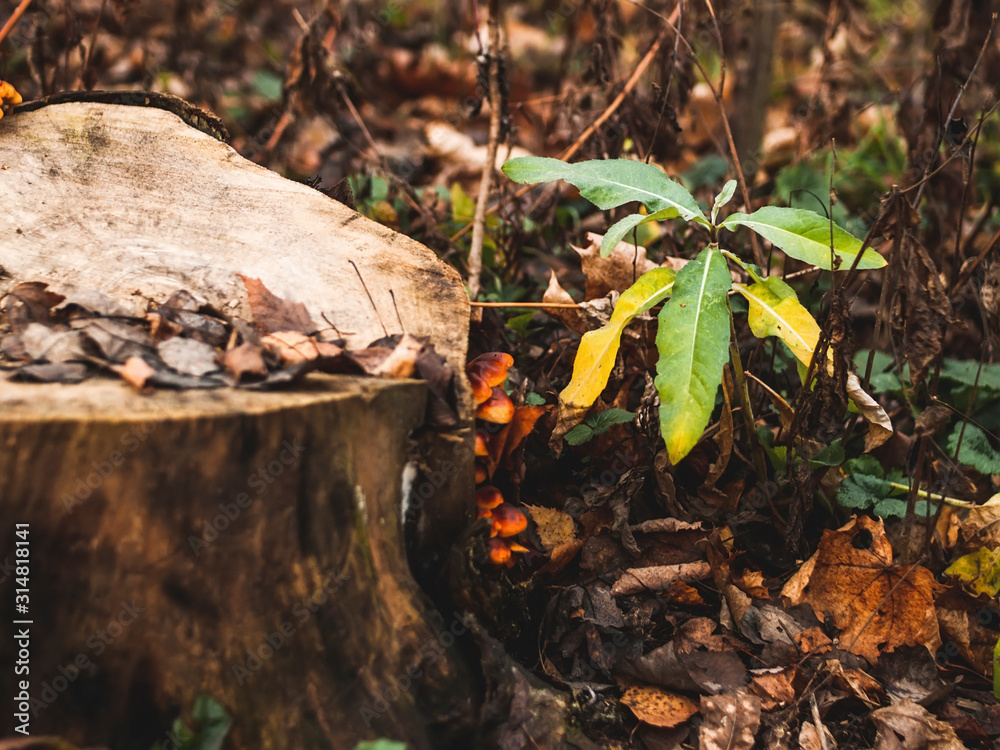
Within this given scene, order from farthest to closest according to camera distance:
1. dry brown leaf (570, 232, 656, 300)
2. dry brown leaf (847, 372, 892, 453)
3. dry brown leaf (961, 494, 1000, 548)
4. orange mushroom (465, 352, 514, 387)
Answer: dry brown leaf (570, 232, 656, 300), dry brown leaf (961, 494, 1000, 548), dry brown leaf (847, 372, 892, 453), orange mushroom (465, 352, 514, 387)

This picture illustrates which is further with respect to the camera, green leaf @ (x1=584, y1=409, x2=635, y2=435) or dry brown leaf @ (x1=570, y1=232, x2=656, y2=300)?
dry brown leaf @ (x1=570, y1=232, x2=656, y2=300)

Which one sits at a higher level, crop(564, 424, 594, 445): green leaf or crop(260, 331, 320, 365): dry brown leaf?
crop(260, 331, 320, 365): dry brown leaf

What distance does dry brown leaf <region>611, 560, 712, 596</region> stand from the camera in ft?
6.16

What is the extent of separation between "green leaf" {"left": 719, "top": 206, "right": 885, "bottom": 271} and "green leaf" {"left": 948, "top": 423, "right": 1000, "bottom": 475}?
836 millimetres

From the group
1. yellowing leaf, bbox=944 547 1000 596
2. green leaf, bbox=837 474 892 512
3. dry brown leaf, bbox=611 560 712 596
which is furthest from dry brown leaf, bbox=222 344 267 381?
yellowing leaf, bbox=944 547 1000 596

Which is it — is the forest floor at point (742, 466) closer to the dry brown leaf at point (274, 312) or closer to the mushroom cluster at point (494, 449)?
the mushroom cluster at point (494, 449)

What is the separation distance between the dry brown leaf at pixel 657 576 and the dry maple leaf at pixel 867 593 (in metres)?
0.26

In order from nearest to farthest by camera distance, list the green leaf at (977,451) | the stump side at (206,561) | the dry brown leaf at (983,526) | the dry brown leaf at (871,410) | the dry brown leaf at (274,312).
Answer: the stump side at (206,561) → the dry brown leaf at (274,312) → the dry brown leaf at (871,410) → the dry brown leaf at (983,526) → the green leaf at (977,451)

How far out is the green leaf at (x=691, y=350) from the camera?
4.85ft

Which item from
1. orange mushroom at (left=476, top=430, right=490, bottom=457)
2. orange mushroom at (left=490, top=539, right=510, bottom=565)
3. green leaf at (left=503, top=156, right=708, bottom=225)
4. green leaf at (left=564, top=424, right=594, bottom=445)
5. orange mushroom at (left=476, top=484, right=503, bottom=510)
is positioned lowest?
orange mushroom at (left=490, top=539, right=510, bottom=565)

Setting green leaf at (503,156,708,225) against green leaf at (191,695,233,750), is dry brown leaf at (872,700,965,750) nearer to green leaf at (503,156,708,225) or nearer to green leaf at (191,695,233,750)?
green leaf at (503,156,708,225)

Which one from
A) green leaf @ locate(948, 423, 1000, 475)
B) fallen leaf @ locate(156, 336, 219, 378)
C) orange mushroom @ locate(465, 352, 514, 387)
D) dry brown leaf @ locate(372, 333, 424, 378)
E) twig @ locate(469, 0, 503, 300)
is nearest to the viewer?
fallen leaf @ locate(156, 336, 219, 378)

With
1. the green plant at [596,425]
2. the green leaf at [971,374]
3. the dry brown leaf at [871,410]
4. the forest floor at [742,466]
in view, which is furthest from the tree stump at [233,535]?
the green leaf at [971,374]

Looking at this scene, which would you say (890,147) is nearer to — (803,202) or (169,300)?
(803,202)
